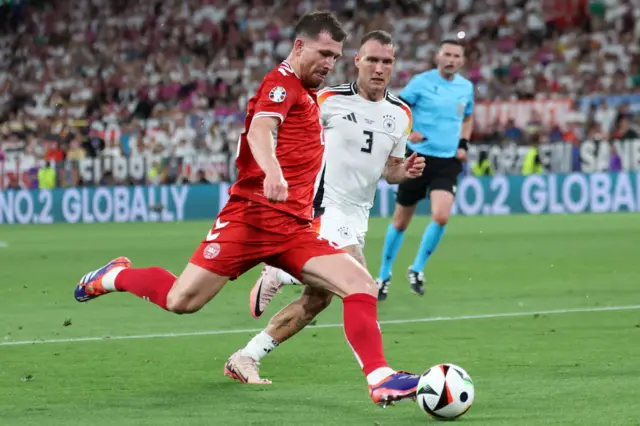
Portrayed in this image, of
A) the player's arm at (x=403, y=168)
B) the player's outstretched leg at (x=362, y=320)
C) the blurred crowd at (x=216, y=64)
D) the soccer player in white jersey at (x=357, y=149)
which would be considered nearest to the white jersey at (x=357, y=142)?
the soccer player in white jersey at (x=357, y=149)

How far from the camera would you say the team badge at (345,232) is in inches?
313

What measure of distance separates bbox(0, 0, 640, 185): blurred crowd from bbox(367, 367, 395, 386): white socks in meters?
19.8

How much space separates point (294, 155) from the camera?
623 centimetres

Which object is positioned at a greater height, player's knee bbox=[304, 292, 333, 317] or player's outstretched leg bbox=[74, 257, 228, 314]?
player's outstretched leg bbox=[74, 257, 228, 314]

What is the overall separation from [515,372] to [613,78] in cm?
2097

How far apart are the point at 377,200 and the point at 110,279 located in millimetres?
19544

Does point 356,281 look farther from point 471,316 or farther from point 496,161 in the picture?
point 496,161

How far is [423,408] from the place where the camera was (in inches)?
214

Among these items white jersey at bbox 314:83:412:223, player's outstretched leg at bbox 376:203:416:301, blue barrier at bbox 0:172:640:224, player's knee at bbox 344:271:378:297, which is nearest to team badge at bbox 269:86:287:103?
player's knee at bbox 344:271:378:297

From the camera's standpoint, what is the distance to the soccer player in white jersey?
7.95 meters

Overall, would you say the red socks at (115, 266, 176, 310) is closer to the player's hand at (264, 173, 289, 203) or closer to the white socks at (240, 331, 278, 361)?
the white socks at (240, 331, 278, 361)

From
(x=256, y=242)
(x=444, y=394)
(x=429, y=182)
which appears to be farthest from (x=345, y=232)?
(x=429, y=182)

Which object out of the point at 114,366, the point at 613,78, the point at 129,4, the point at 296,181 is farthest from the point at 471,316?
the point at 129,4

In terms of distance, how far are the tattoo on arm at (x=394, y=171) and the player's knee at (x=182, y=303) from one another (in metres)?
1.69
